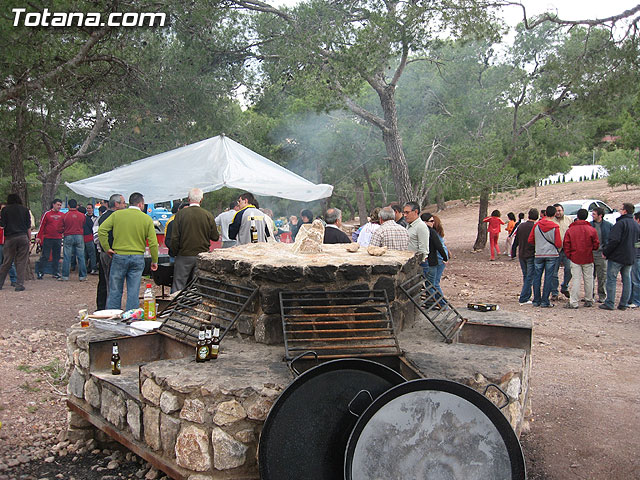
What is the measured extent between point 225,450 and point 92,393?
1.55 m

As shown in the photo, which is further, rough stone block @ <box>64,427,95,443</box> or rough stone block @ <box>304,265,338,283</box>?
rough stone block @ <box>64,427,95,443</box>

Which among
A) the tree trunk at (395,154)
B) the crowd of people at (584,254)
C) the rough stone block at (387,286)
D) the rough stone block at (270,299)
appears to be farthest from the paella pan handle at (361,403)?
the tree trunk at (395,154)

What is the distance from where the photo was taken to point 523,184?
1736 cm

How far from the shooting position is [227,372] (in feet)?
11.7

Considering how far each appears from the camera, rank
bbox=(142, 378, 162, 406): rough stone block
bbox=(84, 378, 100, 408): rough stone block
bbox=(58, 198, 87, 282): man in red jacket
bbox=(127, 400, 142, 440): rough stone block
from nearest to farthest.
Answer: bbox=(142, 378, 162, 406): rough stone block, bbox=(127, 400, 142, 440): rough stone block, bbox=(84, 378, 100, 408): rough stone block, bbox=(58, 198, 87, 282): man in red jacket

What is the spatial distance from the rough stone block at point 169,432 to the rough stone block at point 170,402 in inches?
2.1

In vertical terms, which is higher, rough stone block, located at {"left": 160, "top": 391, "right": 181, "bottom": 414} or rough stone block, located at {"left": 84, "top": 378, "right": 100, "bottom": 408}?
rough stone block, located at {"left": 160, "top": 391, "right": 181, "bottom": 414}

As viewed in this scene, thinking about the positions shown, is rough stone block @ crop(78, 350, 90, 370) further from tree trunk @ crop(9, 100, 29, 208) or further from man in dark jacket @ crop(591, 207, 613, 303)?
tree trunk @ crop(9, 100, 29, 208)

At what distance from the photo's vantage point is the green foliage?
27.2 m

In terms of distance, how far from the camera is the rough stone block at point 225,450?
3262 millimetres

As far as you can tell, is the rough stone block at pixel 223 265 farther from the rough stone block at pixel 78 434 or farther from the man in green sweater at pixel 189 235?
the man in green sweater at pixel 189 235

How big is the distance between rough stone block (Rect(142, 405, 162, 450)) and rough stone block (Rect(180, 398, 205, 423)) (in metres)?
0.28

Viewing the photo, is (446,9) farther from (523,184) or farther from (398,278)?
(398,278)

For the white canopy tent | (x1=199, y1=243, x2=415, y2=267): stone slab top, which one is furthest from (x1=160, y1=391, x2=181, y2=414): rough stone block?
the white canopy tent
